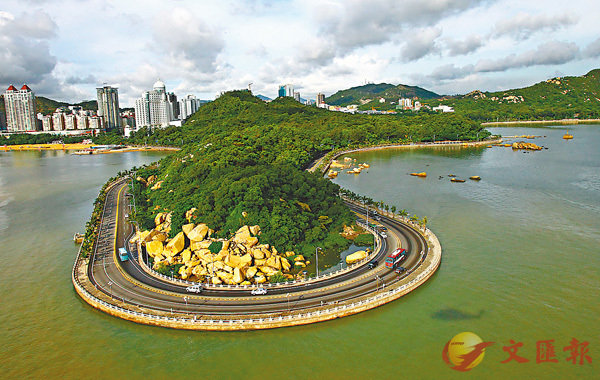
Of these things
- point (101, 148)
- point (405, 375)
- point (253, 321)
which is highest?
point (101, 148)

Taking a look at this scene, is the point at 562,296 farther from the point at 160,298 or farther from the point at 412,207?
the point at 160,298

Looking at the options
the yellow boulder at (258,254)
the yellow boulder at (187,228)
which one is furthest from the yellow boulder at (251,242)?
the yellow boulder at (187,228)

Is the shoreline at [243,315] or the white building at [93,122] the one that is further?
the white building at [93,122]

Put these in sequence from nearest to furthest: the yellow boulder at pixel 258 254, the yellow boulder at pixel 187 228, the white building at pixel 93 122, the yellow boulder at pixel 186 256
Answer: the yellow boulder at pixel 258 254 < the yellow boulder at pixel 186 256 < the yellow boulder at pixel 187 228 < the white building at pixel 93 122

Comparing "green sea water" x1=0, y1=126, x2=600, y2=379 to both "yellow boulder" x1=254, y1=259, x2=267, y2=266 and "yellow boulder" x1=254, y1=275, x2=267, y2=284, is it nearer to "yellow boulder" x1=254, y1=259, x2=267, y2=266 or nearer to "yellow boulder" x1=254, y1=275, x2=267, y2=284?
"yellow boulder" x1=254, y1=275, x2=267, y2=284

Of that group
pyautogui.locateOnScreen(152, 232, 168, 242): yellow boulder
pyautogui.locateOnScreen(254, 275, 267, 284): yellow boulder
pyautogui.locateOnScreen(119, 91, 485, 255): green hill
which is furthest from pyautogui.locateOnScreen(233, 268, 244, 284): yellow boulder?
pyautogui.locateOnScreen(152, 232, 168, 242): yellow boulder

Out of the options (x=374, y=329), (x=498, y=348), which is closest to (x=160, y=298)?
(x=374, y=329)

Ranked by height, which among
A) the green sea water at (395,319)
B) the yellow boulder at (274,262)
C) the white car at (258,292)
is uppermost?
the yellow boulder at (274,262)

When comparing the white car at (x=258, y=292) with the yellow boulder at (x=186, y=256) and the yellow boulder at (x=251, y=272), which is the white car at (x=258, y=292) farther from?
the yellow boulder at (x=186, y=256)
